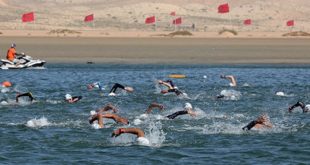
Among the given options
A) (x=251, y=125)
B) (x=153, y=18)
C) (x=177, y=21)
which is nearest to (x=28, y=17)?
(x=153, y=18)

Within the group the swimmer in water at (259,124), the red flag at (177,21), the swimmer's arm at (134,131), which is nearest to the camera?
the swimmer's arm at (134,131)

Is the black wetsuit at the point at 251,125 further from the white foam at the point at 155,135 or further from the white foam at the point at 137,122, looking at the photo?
the white foam at the point at 137,122

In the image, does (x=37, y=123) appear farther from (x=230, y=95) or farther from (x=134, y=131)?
(x=230, y=95)

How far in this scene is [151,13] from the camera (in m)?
144

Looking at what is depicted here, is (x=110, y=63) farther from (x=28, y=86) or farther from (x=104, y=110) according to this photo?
(x=104, y=110)

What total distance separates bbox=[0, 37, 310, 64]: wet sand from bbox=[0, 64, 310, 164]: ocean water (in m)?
13.1

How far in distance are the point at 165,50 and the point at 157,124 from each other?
41238 mm

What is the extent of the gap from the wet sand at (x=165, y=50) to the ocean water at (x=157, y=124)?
13149mm

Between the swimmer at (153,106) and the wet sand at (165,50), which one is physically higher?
the swimmer at (153,106)

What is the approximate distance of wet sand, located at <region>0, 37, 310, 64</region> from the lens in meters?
60.8

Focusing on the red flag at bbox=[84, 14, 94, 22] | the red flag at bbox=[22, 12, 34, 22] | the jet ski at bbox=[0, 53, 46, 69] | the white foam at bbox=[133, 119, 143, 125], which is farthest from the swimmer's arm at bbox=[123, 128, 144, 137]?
the red flag at bbox=[84, 14, 94, 22]

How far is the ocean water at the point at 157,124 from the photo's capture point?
22.4 meters

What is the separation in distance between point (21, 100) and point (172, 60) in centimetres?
2702

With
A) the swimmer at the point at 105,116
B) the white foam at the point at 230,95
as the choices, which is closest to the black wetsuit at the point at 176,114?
the swimmer at the point at 105,116
